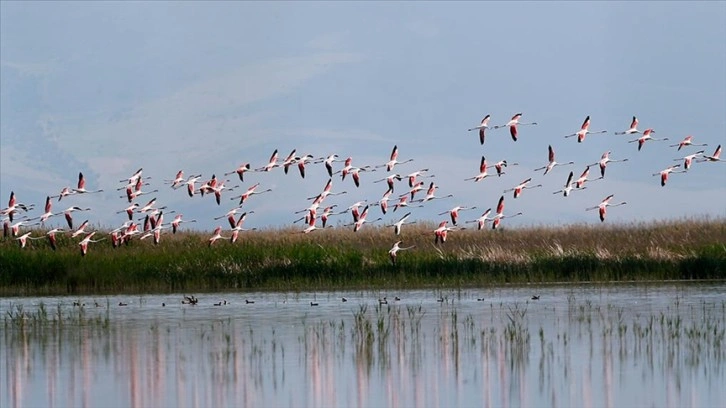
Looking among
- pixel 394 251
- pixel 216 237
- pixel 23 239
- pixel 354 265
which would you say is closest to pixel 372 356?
pixel 394 251

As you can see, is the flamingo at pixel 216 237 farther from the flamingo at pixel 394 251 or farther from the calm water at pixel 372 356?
the calm water at pixel 372 356

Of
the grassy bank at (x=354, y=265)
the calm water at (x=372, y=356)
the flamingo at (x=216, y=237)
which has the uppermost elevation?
the flamingo at (x=216, y=237)

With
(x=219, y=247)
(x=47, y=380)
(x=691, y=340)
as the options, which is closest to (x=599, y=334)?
(x=691, y=340)

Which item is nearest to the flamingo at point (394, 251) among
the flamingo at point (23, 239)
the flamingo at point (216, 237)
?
the flamingo at point (216, 237)

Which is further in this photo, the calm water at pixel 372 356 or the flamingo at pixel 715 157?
the flamingo at pixel 715 157

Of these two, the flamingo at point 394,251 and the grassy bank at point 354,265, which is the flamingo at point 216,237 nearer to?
the grassy bank at point 354,265

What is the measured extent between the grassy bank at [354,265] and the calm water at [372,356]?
6540 millimetres

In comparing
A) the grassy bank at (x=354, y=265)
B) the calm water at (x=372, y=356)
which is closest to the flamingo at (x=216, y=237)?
the grassy bank at (x=354, y=265)

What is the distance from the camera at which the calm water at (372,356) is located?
15.1m

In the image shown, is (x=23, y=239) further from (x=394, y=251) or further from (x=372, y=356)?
(x=372, y=356)

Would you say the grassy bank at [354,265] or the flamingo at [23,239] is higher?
the flamingo at [23,239]

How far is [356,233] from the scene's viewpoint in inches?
1599

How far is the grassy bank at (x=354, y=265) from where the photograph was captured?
33.8 metres

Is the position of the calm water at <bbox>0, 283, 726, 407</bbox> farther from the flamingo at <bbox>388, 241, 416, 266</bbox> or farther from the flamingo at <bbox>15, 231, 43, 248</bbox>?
the flamingo at <bbox>15, 231, 43, 248</bbox>
